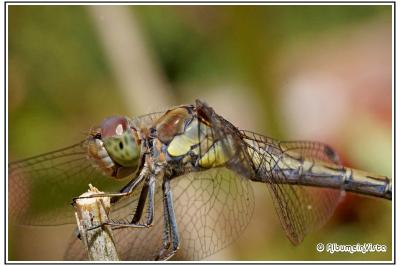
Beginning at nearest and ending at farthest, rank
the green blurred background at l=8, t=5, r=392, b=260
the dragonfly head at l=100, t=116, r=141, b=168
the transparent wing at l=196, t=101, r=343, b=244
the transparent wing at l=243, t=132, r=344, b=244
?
the dragonfly head at l=100, t=116, r=141, b=168, the transparent wing at l=196, t=101, r=343, b=244, the transparent wing at l=243, t=132, r=344, b=244, the green blurred background at l=8, t=5, r=392, b=260

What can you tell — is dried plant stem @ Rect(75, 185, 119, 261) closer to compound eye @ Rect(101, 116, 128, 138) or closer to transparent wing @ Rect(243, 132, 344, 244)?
compound eye @ Rect(101, 116, 128, 138)

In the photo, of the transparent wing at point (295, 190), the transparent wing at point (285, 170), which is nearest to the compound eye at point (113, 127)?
the transparent wing at point (285, 170)

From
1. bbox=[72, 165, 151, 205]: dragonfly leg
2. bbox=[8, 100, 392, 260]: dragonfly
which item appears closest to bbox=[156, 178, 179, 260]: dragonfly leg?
bbox=[8, 100, 392, 260]: dragonfly

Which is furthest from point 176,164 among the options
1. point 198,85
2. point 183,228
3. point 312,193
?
point 198,85

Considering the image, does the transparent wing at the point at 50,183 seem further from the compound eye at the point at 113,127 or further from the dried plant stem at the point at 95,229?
the dried plant stem at the point at 95,229

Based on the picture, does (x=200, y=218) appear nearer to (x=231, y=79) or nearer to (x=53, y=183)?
(x=53, y=183)

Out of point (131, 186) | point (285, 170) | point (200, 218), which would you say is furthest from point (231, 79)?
point (131, 186)

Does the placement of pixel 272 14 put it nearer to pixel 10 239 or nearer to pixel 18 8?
pixel 18 8
